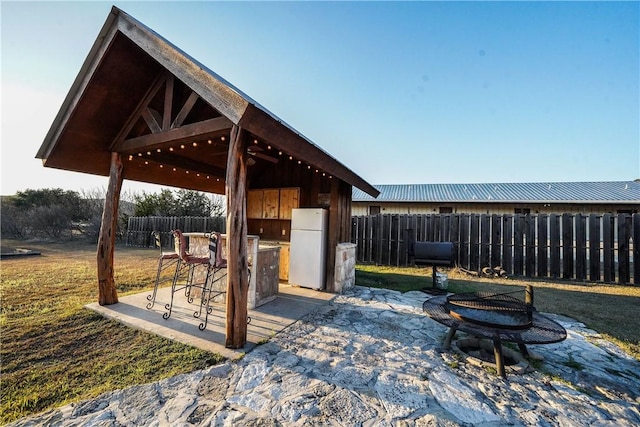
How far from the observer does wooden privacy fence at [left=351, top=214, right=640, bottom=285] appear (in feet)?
19.9

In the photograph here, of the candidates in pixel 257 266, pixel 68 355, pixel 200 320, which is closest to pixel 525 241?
pixel 257 266

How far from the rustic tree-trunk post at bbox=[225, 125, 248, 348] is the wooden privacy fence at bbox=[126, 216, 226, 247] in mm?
9624

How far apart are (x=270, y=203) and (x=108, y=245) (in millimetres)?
3060

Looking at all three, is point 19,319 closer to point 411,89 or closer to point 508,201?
point 411,89

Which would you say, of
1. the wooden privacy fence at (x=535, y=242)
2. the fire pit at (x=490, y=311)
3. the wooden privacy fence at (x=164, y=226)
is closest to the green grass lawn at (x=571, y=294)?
the wooden privacy fence at (x=535, y=242)

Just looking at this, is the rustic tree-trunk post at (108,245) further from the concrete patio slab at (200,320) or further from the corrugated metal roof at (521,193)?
the corrugated metal roof at (521,193)

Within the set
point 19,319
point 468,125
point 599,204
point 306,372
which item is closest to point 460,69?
point 468,125

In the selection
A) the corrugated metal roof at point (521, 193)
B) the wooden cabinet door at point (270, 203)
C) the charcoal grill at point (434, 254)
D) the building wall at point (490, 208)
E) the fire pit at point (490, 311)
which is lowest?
the fire pit at point (490, 311)

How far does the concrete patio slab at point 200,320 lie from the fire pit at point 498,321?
1.90 metres

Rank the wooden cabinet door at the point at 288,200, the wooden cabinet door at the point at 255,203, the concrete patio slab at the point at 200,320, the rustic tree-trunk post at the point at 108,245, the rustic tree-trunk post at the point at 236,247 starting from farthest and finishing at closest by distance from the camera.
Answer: the wooden cabinet door at the point at 255,203 < the wooden cabinet door at the point at 288,200 < the rustic tree-trunk post at the point at 108,245 < the concrete patio slab at the point at 200,320 < the rustic tree-trunk post at the point at 236,247

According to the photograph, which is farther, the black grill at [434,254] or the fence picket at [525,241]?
the fence picket at [525,241]

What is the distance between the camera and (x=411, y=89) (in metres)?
7.32

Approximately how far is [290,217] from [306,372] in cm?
373

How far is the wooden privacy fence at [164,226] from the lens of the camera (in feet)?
39.3
